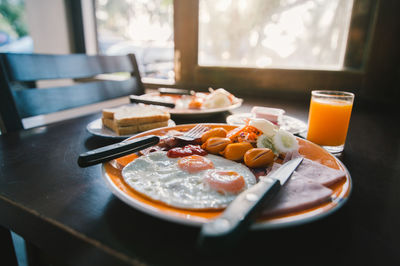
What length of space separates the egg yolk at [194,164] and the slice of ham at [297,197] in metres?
0.18

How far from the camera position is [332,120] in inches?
33.4

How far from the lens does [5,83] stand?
1.05 m

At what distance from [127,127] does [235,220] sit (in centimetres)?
67

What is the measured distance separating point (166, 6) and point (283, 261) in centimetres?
247

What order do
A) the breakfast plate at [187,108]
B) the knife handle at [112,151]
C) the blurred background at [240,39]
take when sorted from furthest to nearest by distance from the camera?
the blurred background at [240,39]
the breakfast plate at [187,108]
the knife handle at [112,151]

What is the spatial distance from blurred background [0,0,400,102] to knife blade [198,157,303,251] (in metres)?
1.67

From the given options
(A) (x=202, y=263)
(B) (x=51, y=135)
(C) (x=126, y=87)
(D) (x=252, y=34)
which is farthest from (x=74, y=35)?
(A) (x=202, y=263)

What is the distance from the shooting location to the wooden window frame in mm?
1682

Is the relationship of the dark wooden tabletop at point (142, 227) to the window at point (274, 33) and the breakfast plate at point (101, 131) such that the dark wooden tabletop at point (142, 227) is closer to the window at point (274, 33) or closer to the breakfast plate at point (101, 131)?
the breakfast plate at point (101, 131)

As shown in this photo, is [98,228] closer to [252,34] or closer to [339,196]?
[339,196]

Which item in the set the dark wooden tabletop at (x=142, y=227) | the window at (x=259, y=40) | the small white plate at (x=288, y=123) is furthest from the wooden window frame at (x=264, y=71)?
the dark wooden tabletop at (x=142, y=227)

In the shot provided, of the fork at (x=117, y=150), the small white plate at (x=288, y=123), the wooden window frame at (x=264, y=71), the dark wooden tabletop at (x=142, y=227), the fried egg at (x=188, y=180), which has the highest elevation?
the wooden window frame at (x=264, y=71)

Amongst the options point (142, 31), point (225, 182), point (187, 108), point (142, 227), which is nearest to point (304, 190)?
point (225, 182)

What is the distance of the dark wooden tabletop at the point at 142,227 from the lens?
37 cm
